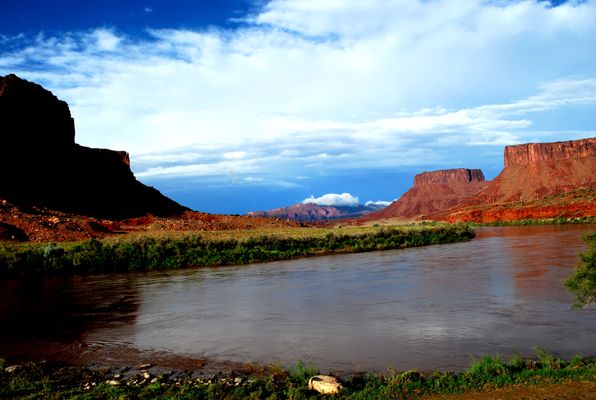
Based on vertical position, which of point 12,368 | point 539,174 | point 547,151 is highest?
point 547,151

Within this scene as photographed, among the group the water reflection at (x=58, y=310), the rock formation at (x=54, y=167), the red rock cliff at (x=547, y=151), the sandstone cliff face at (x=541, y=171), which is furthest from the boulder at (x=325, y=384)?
the red rock cliff at (x=547, y=151)

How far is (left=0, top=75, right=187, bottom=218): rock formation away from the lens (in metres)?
63.8

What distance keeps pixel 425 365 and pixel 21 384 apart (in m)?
7.06

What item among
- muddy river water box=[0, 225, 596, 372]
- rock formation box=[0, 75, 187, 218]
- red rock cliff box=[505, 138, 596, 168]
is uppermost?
red rock cliff box=[505, 138, 596, 168]

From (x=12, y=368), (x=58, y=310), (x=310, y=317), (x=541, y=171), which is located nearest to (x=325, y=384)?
(x=12, y=368)

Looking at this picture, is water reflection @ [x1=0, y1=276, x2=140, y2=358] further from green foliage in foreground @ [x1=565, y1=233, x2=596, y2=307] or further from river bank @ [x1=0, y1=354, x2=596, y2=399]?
green foliage in foreground @ [x1=565, y1=233, x2=596, y2=307]

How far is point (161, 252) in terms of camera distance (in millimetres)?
33812

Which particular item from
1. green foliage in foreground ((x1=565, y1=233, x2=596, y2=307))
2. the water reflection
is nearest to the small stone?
the water reflection

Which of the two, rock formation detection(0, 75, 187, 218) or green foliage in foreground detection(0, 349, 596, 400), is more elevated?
rock formation detection(0, 75, 187, 218)

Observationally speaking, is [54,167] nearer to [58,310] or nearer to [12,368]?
[58,310]

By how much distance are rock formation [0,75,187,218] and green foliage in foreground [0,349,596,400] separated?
51.6m

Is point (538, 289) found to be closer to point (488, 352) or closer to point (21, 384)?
point (488, 352)

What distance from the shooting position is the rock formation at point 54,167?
63.8 metres

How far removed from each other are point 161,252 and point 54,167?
4446cm
